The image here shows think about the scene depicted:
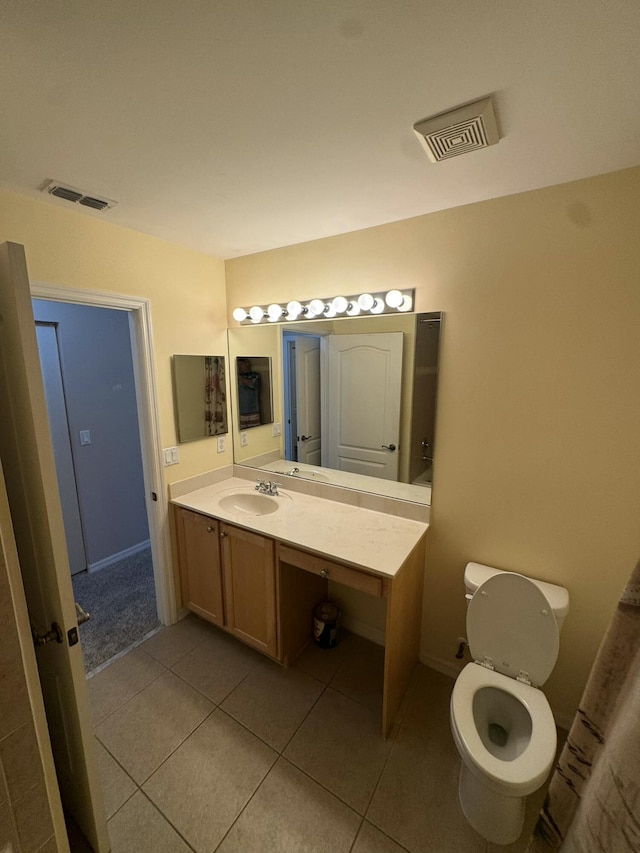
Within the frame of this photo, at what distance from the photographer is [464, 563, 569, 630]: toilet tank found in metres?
1.43

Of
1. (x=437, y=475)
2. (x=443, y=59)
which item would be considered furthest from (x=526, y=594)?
(x=443, y=59)

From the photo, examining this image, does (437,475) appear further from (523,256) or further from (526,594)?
(523,256)

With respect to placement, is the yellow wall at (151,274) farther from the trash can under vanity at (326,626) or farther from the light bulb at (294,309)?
the trash can under vanity at (326,626)

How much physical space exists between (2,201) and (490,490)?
8.16 feet

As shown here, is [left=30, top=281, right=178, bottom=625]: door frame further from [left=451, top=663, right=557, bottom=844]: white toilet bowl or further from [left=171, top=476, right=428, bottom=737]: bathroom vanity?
[left=451, top=663, right=557, bottom=844]: white toilet bowl

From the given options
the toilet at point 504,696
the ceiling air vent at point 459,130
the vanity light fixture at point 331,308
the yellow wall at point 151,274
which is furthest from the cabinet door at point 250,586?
the ceiling air vent at point 459,130

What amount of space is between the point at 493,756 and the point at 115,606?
243 cm

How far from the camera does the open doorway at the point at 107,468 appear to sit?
2.10m

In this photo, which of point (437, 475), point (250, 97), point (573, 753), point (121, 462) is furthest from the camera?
point (121, 462)

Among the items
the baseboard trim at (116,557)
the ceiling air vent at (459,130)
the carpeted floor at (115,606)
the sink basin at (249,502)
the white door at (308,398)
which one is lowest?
the carpeted floor at (115,606)

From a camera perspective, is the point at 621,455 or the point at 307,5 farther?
the point at 621,455

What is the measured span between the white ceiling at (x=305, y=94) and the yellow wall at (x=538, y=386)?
0.19m

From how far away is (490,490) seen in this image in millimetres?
1651

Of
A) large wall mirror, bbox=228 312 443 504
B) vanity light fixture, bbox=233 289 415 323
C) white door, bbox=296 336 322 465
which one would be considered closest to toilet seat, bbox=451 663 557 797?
large wall mirror, bbox=228 312 443 504
